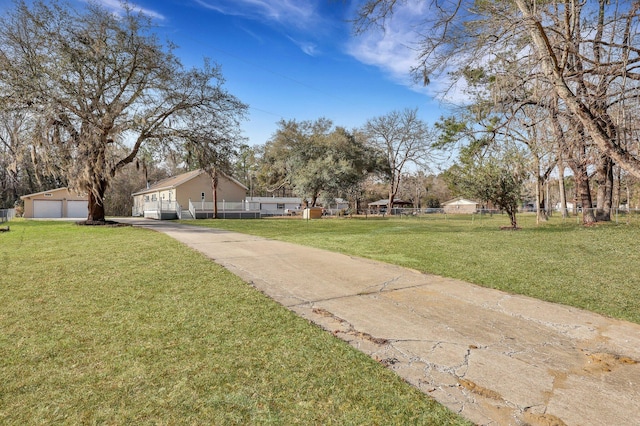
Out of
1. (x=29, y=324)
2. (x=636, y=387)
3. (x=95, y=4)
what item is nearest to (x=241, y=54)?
(x=95, y=4)

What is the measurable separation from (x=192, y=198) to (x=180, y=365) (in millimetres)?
29292

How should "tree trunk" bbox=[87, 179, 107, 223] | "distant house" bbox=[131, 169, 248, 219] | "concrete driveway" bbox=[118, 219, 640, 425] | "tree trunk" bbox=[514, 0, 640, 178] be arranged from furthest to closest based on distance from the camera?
"distant house" bbox=[131, 169, 248, 219] < "tree trunk" bbox=[87, 179, 107, 223] < "tree trunk" bbox=[514, 0, 640, 178] < "concrete driveway" bbox=[118, 219, 640, 425]

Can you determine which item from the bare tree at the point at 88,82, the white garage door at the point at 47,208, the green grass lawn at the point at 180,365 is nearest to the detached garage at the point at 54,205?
the white garage door at the point at 47,208

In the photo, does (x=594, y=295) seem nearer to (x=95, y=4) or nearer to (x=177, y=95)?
(x=177, y=95)

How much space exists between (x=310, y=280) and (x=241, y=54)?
1493cm

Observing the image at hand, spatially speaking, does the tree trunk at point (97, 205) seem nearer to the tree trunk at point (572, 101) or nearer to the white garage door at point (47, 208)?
the tree trunk at point (572, 101)

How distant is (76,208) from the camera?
3189 centimetres

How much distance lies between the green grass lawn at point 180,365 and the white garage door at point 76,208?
33411 millimetres

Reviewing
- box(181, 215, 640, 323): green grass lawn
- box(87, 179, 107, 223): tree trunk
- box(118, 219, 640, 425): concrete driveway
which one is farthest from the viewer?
box(87, 179, 107, 223): tree trunk

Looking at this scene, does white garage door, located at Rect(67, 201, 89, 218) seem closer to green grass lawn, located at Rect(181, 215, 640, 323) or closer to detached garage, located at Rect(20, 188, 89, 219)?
detached garage, located at Rect(20, 188, 89, 219)

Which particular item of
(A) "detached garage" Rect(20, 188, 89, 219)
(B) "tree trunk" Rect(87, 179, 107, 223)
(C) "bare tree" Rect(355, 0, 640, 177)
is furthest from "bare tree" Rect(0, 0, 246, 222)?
(A) "detached garage" Rect(20, 188, 89, 219)

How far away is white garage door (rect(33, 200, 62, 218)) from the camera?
30266mm

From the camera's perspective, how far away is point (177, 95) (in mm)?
15461

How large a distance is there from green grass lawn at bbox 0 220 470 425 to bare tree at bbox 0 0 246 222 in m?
11.6
